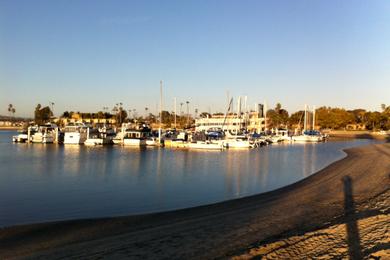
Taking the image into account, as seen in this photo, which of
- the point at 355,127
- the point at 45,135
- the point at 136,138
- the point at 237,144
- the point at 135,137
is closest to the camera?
the point at 237,144

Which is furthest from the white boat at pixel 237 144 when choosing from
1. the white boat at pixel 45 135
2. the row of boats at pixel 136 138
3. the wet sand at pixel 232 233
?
the wet sand at pixel 232 233

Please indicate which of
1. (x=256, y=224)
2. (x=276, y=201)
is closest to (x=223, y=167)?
(x=276, y=201)

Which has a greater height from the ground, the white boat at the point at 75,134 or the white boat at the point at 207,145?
the white boat at the point at 75,134

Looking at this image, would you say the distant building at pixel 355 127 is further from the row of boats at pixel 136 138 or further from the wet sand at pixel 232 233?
the wet sand at pixel 232 233

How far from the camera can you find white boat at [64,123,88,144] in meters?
84.4

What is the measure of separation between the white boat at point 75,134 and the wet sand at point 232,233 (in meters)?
68.2

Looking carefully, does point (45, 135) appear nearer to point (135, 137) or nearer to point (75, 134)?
point (75, 134)

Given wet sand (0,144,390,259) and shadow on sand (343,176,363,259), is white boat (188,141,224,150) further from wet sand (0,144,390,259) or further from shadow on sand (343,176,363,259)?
wet sand (0,144,390,259)

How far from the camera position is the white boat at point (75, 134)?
84375 mm

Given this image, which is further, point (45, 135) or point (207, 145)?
point (45, 135)

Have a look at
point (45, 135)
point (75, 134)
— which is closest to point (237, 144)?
point (75, 134)

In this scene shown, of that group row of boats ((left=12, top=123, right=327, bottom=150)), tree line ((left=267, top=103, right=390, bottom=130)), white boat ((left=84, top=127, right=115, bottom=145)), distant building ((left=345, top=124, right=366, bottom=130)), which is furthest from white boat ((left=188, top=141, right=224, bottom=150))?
distant building ((left=345, top=124, right=366, bottom=130))

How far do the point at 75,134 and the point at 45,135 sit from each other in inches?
373

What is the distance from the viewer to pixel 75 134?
8481 centimetres
